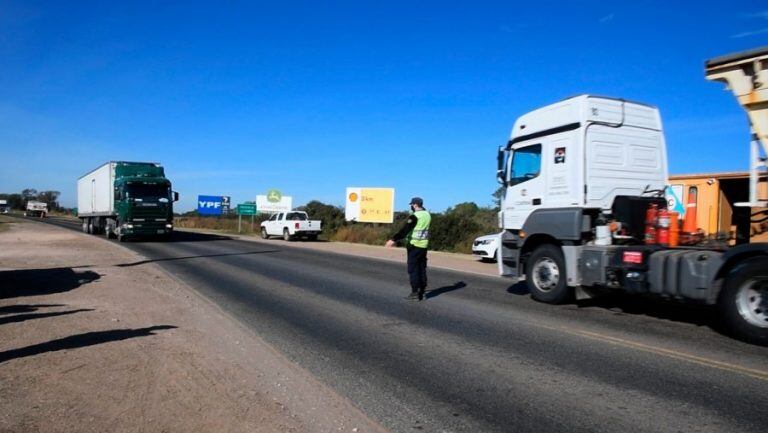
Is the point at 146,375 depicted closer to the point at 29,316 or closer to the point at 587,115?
the point at 29,316

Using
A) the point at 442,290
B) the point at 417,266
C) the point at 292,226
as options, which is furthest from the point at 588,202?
the point at 292,226

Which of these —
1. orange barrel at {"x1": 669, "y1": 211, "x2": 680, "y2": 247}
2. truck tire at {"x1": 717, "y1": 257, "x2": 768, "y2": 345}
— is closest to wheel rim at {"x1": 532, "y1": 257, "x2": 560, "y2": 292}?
orange barrel at {"x1": 669, "y1": 211, "x2": 680, "y2": 247}

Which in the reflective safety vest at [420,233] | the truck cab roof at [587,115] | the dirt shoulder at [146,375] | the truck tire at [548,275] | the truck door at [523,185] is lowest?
the dirt shoulder at [146,375]

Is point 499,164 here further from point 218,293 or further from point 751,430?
point 751,430

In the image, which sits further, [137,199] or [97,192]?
[97,192]

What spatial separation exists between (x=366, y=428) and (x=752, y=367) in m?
4.26

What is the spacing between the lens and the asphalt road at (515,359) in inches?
177

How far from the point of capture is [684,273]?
7605mm

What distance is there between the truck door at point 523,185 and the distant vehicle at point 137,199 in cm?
2201

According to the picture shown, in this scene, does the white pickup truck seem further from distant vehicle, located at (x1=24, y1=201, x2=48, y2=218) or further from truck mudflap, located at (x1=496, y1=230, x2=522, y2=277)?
distant vehicle, located at (x1=24, y1=201, x2=48, y2=218)

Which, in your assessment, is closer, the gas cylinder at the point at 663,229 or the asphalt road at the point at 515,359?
the asphalt road at the point at 515,359

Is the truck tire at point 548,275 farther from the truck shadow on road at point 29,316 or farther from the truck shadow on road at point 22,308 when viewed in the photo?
the truck shadow on road at point 22,308

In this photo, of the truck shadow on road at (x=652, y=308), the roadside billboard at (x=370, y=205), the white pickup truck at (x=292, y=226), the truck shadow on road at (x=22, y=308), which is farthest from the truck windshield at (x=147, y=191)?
the truck shadow on road at (x=652, y=308)

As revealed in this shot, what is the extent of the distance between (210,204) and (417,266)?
47.5 m
